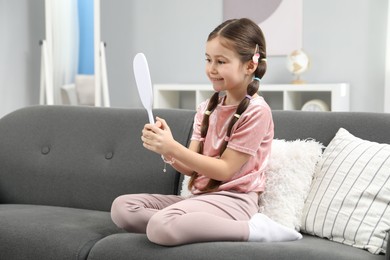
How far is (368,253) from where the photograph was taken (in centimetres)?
168

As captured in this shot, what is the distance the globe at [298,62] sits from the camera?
12.7 feet

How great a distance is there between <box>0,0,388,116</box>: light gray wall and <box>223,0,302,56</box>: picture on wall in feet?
0.17

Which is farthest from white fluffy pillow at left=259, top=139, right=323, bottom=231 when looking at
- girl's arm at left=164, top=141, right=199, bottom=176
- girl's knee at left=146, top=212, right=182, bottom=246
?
girl's knee at left=146, top=212, right=182, bottom=246

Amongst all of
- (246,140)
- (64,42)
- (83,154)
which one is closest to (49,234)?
(83,154)

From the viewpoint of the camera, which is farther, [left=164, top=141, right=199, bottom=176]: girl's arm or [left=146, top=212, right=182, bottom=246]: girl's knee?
[left=164, top=141, right=199, bottom=176]: girl's arm

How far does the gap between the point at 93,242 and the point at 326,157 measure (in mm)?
771

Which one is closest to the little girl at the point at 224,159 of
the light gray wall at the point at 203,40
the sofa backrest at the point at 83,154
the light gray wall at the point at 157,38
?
the sofa backrest at the point at 83,154

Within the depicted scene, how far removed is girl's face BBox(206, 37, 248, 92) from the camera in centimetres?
188

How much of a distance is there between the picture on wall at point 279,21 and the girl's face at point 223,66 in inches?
88.9

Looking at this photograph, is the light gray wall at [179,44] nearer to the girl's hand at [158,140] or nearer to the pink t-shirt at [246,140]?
the pink t-shirt at [246,140]

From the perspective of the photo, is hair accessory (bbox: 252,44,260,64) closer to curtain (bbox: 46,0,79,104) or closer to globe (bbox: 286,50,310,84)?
globe (bbox: 286,50,310,84)

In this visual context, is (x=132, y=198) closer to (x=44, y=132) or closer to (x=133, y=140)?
(x=133, y=140)

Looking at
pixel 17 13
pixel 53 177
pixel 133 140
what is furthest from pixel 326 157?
pixel 17 13

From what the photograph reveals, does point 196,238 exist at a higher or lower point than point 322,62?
lower
